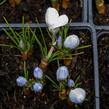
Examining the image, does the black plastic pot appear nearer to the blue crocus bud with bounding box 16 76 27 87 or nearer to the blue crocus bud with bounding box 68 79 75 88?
the blue crocus bud with bounding box 68 79 75 88

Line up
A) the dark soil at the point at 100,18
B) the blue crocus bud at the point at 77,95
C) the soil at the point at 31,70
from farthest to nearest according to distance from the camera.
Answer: the dark soil at the point at 100,18
the soil at the point at 31,70
the blue crocus bud at the point at 77,95

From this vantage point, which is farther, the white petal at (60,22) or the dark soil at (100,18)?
the dark soil at (100,18)

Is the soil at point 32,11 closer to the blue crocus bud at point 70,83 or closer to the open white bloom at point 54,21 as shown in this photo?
the open white bloom at point 54,21

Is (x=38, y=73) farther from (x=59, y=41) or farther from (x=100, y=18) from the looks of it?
(x=100, y=18)

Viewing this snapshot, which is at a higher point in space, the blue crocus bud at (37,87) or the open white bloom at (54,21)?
the open white bloom at (54,21)

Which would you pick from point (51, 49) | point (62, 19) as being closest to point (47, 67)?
point (51, 49)

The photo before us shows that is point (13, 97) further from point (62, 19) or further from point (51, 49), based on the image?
point (62, 19)

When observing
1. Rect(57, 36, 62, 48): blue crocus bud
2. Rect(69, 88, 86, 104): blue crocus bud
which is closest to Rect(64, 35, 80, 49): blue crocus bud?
Rect(57, 36, 62, 48): blue crocus bud

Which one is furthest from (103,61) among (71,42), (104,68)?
(71,42)

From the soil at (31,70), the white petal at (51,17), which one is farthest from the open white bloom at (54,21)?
the soil at (31,70)
